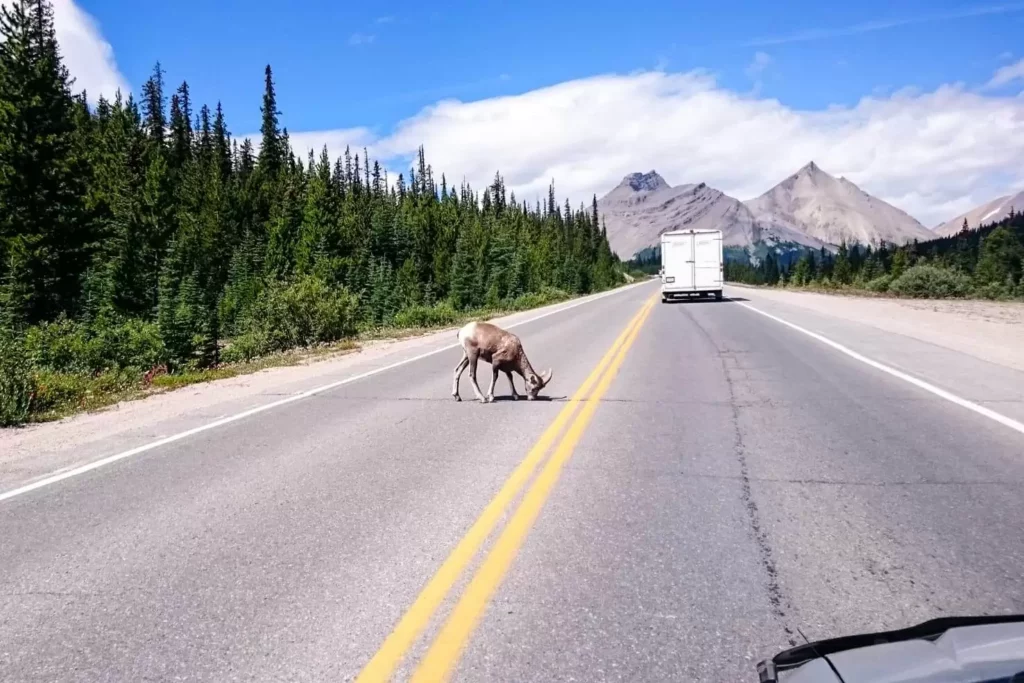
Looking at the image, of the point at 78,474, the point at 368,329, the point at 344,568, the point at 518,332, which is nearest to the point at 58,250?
the point at 368,329

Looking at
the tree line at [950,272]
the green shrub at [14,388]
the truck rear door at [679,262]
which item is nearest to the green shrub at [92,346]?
the green shrub at [14,388]

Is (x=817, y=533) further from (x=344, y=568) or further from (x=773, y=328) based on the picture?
(x=773, y=328)

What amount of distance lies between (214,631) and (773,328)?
20739 millimetres

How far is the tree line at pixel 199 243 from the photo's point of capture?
26.4m

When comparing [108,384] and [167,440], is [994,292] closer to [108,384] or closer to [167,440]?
[108,384]

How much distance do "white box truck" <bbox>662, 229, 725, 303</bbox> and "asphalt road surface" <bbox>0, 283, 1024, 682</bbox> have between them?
3010 centimetres

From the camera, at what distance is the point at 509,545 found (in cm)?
451

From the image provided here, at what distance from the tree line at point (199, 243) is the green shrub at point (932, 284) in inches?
918

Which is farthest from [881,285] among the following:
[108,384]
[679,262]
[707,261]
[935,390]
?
[108,384]

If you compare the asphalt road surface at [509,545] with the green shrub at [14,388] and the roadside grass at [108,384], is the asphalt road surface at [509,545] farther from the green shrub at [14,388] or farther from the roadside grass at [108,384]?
the roadside grass at [108,384]

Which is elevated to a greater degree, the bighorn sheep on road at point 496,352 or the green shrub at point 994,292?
the bighorn sheep on road at point 496,352

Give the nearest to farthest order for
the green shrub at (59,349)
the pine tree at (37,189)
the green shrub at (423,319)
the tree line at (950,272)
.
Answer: the green shrub at (59,349), the green shrub at (423,319), the pine tree at (37,189), the tree line at (950,272)

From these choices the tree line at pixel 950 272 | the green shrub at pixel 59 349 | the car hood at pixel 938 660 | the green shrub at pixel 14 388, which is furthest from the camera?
the tree line at pixel 950 272

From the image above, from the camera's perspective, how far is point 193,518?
5.18 m
